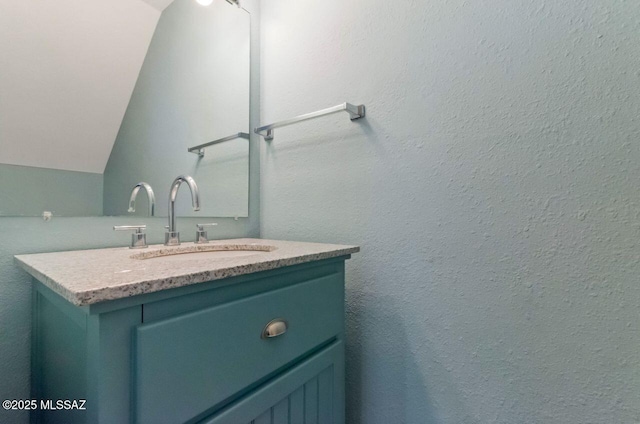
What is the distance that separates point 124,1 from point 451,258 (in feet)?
3.84

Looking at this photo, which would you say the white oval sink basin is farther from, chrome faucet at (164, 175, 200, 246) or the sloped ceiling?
the sloped ceiling

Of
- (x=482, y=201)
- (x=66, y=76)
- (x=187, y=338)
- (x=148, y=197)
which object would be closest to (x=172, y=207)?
(x=148, y=197)

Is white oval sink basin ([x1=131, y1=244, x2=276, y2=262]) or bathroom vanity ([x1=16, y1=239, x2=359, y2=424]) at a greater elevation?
white oval sink basin ([x1=131, y1=244, x2=276, y2=262])

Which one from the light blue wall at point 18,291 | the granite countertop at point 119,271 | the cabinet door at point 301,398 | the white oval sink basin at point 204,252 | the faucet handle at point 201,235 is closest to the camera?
the granite countertop at point 119,271

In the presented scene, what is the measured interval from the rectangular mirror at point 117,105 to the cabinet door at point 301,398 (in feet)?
2.05

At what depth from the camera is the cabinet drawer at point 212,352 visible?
0.41m

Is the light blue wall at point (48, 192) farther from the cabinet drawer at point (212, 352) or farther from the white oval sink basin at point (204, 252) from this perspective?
the cabinet drawer at point (212, 352)

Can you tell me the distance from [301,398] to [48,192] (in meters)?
0.77

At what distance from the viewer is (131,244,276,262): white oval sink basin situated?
777 millimetres

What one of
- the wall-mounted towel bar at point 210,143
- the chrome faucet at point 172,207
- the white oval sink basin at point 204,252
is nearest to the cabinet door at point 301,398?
the white oval sink basin at point 204,252

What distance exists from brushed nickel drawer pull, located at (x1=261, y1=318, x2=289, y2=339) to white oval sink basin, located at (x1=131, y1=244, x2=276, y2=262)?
200 mm

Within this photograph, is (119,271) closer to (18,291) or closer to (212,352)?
(212,352)

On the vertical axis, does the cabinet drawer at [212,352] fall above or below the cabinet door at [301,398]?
above

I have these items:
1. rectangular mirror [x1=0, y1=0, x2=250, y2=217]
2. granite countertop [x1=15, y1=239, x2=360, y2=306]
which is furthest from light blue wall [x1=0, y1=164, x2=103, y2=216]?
granite countertop [x1=15, y1=239, x2=360, y2=306]
